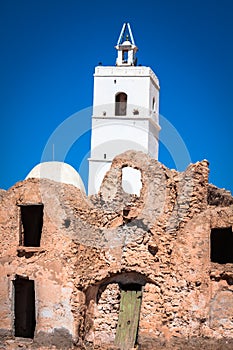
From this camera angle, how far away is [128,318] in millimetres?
26203

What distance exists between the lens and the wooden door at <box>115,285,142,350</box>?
26.0 meters

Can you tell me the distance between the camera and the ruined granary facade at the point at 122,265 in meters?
24.8

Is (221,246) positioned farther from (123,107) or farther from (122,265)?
(123,107)

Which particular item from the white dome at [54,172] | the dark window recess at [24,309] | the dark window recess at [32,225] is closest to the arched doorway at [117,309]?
the dark window recess at [24,309]

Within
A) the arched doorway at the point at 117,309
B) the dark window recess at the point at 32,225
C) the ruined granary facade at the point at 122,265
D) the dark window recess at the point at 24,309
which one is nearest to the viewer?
the ruined granary facade at the point at 122,265

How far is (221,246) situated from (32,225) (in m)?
8.34

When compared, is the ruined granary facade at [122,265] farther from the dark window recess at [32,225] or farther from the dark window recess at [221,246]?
the dark window recess at [221,246]

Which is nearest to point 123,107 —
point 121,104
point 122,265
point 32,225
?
point 121,104

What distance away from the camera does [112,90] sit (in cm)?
5356

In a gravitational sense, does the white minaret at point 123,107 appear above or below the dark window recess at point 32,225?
above

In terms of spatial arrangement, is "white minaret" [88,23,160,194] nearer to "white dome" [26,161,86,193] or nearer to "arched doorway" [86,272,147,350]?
"white dome" [26,161,86,193]

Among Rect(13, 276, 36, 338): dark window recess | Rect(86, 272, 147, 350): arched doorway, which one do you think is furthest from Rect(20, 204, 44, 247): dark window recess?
Rect(86, 272, 147, 350): arched doorway

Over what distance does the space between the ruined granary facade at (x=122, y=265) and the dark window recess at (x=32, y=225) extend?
1.55 metres

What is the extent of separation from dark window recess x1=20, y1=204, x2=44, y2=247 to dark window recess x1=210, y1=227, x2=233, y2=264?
755cm
